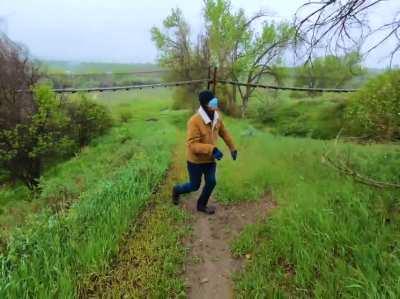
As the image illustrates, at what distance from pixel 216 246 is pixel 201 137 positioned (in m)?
1.57

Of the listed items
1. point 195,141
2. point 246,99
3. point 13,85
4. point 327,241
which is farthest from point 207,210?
point 246,99

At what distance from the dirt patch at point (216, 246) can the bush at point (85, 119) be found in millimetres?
14639

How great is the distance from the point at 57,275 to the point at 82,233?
0.93 m

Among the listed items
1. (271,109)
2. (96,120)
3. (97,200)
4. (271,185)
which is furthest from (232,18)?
(97,200)

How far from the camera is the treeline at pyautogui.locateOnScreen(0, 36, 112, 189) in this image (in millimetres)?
14883

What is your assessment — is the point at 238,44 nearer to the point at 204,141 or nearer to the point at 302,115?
the point at 302,115

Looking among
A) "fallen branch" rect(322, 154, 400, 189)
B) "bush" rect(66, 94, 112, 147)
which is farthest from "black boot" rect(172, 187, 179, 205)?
"bush" rect(66, 94, 112, 147)

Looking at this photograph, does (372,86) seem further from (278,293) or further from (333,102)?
(278,293)

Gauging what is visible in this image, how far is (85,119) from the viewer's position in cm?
2052

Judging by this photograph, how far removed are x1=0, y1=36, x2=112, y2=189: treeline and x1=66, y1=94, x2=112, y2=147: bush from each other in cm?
246

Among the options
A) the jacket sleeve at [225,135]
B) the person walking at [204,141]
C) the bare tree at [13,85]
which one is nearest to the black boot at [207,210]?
the person walking at [204,141]

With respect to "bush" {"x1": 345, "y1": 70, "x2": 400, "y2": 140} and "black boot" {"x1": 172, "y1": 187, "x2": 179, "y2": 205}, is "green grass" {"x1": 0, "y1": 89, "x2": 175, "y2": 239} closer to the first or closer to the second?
"black boot" {"x1": 172, "y1": 187, "x2": 179, "y2": 205}

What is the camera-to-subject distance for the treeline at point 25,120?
14883 mm

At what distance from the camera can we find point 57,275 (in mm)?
3609
